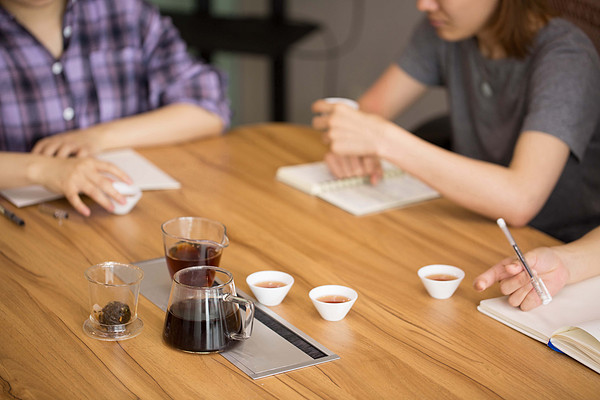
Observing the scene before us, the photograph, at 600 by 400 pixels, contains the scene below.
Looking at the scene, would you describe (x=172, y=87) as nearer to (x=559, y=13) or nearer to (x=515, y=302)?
(x=559, y=13)

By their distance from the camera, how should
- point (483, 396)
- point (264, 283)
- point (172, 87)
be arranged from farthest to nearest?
point (172, 87), point (264, 283), point (483, 396)

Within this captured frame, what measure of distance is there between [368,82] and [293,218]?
2.33 meters

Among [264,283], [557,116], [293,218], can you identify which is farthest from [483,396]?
[557,116]

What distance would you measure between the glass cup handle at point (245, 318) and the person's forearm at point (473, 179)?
0.65 metres

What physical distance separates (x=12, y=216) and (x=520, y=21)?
112 centimetres

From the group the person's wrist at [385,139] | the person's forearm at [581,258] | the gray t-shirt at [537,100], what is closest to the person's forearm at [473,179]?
the person's wrist at [385,139]

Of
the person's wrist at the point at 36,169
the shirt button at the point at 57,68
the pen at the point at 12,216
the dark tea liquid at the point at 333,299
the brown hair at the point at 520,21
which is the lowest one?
the pen at the point at 12,216

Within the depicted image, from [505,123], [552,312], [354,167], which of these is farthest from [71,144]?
[552,312]

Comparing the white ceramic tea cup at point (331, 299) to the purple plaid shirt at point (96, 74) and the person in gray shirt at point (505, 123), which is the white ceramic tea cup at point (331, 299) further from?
the purple plaid shirt at point (96, 74)

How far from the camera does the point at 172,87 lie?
77.8 inches

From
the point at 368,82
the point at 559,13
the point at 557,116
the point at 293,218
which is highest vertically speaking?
the point at 559,13

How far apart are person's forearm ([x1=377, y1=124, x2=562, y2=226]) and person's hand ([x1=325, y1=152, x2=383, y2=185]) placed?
0.41 feet

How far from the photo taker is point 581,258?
3.92 feet

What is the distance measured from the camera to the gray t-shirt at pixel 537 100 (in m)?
1.49
